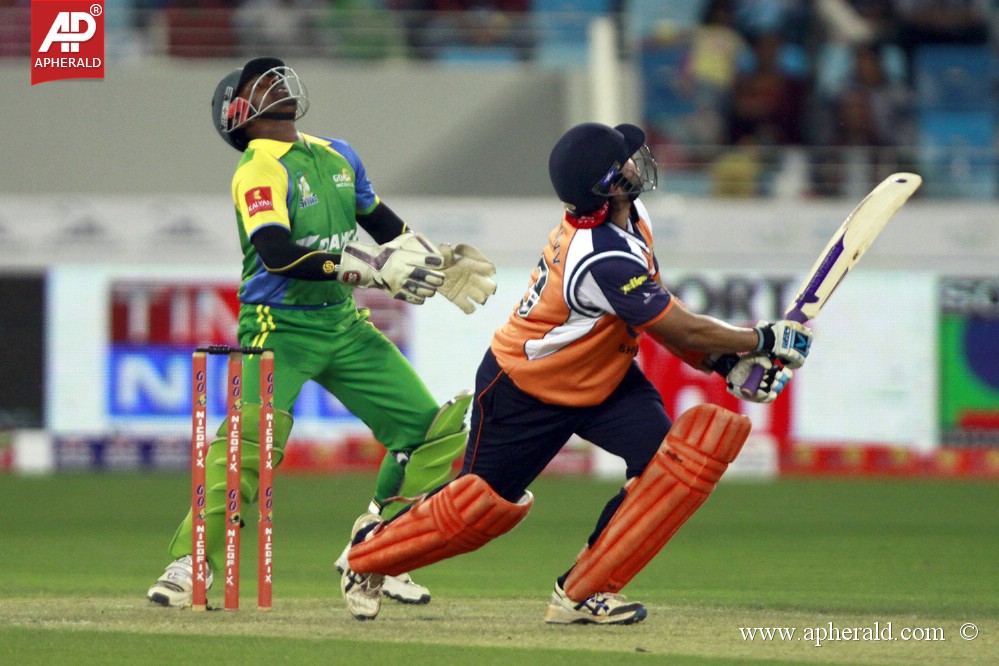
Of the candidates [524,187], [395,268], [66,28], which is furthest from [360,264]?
[524,187]

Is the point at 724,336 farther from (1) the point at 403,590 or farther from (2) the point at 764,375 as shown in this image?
(1) the point at 403,590

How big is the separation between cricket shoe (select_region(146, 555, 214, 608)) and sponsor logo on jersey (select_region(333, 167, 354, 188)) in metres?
1.36

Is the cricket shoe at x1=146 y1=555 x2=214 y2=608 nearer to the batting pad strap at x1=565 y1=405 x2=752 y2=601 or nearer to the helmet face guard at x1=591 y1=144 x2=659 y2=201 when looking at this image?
the batting pad strap at x1=565 y1=405 x2=752 y2=601

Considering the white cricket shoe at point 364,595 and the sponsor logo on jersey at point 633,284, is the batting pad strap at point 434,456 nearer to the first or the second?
the white cricket shoe at point 364,595

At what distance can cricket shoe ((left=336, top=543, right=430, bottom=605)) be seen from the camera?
18.2 feet

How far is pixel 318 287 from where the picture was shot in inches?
213

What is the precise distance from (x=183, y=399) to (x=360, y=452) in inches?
56.1

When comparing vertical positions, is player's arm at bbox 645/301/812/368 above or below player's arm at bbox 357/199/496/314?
below

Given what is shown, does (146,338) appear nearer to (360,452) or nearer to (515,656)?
(360,452)

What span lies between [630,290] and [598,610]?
3.35 ft

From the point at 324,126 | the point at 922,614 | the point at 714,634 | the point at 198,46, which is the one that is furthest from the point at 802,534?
the point at 198,46

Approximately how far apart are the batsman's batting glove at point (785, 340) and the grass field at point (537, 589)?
83 cm

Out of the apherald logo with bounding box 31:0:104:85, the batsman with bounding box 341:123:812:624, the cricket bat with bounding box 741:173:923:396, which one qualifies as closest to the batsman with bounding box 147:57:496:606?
the batsman with bounding box 341:123:812:624

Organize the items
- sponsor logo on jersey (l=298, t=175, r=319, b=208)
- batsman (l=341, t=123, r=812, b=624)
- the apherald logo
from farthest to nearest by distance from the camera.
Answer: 1. the apherald logo
2. sponsor logo on jersey (l=298, t=175, r=319, b=208)
3. batsman (l=341, t=123, r=812, b=624)
